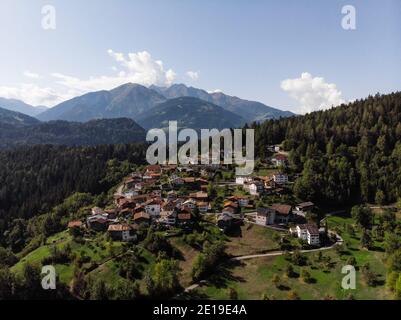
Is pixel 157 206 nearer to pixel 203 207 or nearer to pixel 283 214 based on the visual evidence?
pixel 203 207

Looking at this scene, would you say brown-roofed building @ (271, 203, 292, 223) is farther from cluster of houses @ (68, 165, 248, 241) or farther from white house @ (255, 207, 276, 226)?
cluster of houses @ (68, 165, 248, 241)

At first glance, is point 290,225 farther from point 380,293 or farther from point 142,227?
point 142,227

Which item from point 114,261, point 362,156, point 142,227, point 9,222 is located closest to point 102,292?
point 114,261

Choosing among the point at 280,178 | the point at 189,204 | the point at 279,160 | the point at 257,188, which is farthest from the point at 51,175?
the point at 280,178

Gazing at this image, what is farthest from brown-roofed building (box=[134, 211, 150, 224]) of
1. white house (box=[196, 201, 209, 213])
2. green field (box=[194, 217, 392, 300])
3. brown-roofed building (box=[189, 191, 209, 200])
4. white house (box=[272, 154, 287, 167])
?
white house (box=[272, 154, 287, 167])

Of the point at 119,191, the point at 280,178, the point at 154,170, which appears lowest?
the point at 119,191
